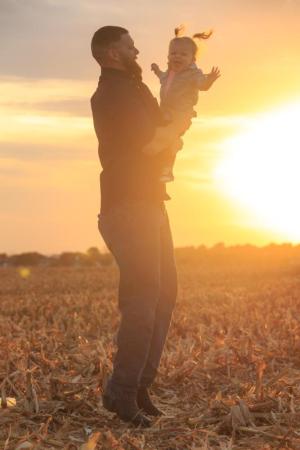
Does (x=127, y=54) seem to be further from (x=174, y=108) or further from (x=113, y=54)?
(x=174, y=108)

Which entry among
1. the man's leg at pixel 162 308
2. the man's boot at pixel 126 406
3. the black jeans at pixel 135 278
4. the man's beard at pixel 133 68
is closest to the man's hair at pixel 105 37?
the man's beard at pixel 133 68

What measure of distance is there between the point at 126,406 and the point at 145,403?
1.13 feet

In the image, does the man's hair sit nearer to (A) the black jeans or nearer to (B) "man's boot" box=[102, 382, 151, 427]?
(A) the black jeans

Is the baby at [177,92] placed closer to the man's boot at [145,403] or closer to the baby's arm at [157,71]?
the baby's arm at [157,71]

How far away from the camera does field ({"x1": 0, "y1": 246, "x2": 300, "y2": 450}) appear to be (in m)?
4.61

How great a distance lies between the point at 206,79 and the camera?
509cm

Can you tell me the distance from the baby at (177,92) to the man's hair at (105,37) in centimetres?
46

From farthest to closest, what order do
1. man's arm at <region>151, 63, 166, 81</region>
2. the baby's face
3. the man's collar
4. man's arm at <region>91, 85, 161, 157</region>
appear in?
man's arm at <region>151, 63, 166, 81</region> < the baby's face < the man's collar < man's arm at <region>91, 85, 161, 157</region>

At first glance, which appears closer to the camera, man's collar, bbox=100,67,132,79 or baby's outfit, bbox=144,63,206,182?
baby's outfit, bbox=144,63,206,182

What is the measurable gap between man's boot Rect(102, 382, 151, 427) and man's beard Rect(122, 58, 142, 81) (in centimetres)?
196

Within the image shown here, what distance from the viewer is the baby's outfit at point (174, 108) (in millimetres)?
4789

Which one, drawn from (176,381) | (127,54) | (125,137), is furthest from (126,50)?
(176,381)

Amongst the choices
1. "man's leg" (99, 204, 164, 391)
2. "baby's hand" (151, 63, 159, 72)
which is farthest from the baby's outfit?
"man's leg" (99, 204, 164, 391)

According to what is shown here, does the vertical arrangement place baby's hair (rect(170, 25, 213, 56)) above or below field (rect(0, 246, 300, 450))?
above
